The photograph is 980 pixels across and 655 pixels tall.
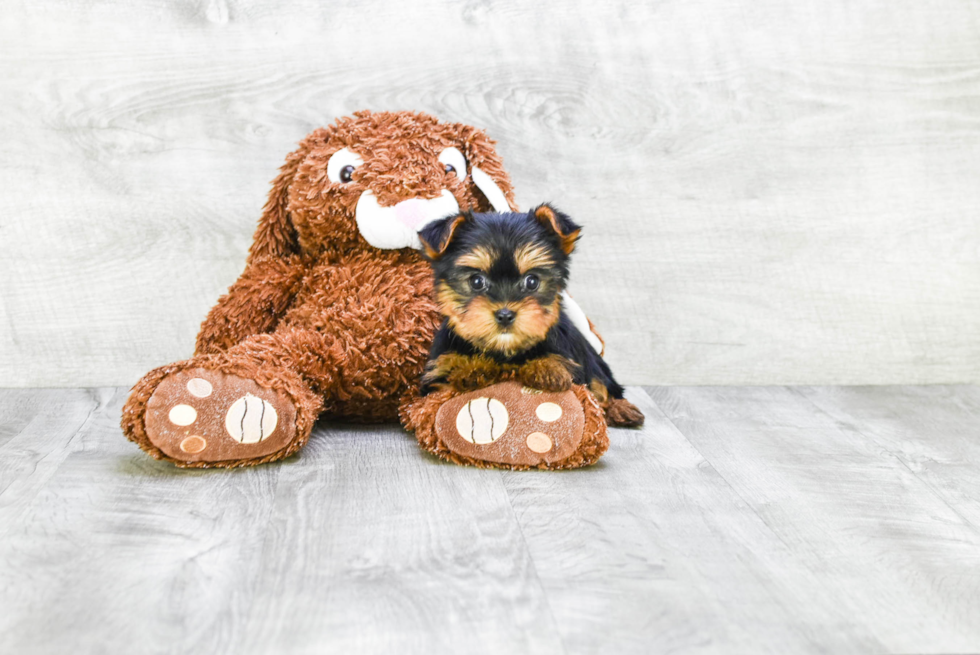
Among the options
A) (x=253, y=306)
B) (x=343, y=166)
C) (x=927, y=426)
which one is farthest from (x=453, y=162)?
(x=927, y=426)

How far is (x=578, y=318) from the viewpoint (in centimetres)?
158

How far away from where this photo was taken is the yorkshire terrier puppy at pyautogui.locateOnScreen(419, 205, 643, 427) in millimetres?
1289

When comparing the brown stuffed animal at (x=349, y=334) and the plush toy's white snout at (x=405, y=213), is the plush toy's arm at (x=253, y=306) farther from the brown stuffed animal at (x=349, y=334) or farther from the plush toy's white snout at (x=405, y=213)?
the plush toy's white snout at (x=405, y=213)

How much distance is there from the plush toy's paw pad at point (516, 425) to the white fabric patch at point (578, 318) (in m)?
0.20

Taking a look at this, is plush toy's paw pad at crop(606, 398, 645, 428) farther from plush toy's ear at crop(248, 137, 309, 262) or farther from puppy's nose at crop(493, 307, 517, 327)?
plush toy's ear at crop(248, 137, 309, 262)

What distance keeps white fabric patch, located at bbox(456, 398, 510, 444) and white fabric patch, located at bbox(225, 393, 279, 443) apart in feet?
0.93

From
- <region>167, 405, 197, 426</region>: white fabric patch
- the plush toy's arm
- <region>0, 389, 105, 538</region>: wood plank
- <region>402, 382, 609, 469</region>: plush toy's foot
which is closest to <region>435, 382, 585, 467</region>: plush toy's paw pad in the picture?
<region>402, 382, 609, 469</region>: plush toy's foot

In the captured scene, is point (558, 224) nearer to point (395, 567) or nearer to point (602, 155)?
point (395, 567)

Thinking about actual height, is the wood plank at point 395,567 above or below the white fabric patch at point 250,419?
below

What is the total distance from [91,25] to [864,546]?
5.73 feet

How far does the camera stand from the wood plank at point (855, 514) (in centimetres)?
96

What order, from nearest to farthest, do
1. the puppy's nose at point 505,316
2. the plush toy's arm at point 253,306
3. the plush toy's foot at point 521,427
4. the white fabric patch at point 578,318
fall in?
the puppy's nose at point 505,316 → the plush toy's foot at point 521,427 → the white fabric patch at point 578,318 → the plush toy's arm at point 253,306

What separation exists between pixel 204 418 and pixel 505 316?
18.1 inches

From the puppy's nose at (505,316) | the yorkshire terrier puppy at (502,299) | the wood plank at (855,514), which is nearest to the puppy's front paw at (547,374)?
the yorkshire terrier puppy at (502,299)
